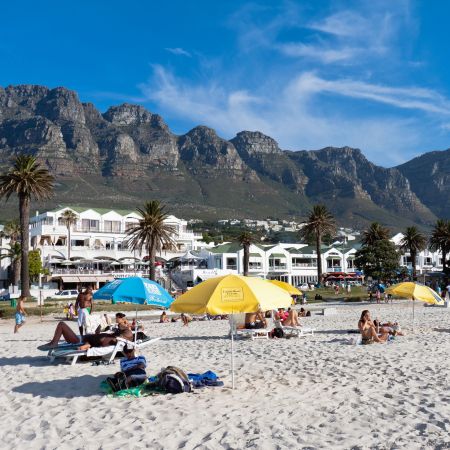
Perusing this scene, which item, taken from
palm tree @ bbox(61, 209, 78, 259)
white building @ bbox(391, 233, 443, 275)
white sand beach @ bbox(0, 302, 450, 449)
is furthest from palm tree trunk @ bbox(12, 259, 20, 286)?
white building @ bbox(391, 233, 443, 275)

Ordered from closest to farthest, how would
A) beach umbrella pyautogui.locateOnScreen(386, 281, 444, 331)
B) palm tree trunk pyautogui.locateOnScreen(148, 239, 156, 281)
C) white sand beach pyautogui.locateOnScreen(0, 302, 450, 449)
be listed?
white sand beach pyautogui.locateOnScreen(0, 302, 450, 449), beach umbrella pyautogui.locateOnScreen(386, 281, 444, 331), palm tree trunk pyautogui.locateOnScreen(148, 239, 156, 281)

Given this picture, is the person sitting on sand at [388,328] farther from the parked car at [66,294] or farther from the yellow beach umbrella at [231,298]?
the parked car at [66,294]

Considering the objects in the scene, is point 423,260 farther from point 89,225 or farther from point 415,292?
point 415,292

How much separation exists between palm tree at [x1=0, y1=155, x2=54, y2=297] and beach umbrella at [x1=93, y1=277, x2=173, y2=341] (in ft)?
90.2

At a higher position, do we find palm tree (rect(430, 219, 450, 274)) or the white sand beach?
palm tree (rect(430, 219, 450, 274))

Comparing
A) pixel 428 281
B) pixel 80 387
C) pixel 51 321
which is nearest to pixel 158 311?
pixel 51 321

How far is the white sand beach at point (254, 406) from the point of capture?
6.60 m

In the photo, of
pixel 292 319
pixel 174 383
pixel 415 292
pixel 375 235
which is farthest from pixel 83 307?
pixel 375 235

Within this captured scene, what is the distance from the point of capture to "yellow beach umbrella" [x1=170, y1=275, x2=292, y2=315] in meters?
8.76

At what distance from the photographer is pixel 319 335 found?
1845 centimetres

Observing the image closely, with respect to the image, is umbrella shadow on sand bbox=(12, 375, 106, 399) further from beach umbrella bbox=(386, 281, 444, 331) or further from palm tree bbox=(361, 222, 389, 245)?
palm tree bbox=(361, 222, 389, 245)

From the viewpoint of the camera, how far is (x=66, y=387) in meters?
9.81

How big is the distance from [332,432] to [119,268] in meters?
63.6

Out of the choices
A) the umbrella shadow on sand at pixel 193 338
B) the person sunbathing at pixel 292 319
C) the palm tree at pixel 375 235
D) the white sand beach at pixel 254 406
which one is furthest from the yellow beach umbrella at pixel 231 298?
the palm tree at pixel 375 235
